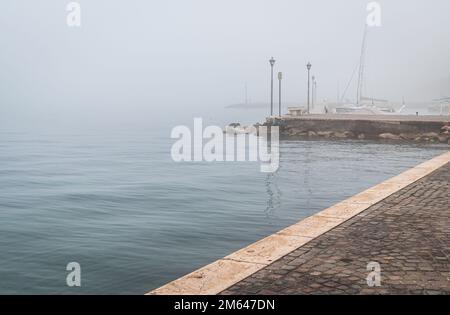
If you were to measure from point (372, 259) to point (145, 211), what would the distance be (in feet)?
26.7

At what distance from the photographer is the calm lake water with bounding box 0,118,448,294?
9.16 metres

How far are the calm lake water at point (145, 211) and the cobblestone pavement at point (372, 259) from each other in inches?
82.4

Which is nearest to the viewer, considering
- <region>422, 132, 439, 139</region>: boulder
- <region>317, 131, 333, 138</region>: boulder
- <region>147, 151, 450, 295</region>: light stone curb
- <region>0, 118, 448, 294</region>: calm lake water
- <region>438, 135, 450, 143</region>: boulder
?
<region>147, 151, 450, 295</region>: light stone curb

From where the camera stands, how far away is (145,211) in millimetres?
14516

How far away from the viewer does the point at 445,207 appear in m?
11.2

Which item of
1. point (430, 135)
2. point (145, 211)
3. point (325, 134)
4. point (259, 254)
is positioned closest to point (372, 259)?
point (259, 254)

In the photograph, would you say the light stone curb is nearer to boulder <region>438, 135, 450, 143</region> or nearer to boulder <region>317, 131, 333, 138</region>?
boulder <region>438, 135, 450, 143</region>

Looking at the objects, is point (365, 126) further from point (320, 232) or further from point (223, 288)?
point (223, 288)

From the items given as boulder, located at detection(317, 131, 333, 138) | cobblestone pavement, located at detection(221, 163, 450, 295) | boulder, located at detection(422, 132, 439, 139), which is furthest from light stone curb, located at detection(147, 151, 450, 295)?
boulder, located at detection(317, 131, 333, 138)

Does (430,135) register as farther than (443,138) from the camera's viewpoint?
Yes

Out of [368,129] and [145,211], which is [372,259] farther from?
[368,129]

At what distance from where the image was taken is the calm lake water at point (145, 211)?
9156 mm

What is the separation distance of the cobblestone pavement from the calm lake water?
2.09 metres
